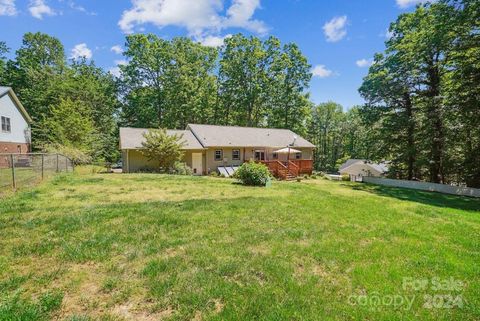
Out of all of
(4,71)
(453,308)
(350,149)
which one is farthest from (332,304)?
(350,149)

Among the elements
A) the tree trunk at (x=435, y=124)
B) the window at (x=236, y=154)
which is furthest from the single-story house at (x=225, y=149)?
the tree trunk at (x=435, y=124)

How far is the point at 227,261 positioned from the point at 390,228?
186 inches

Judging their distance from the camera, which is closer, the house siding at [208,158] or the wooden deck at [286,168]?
the house siding at [208,158]

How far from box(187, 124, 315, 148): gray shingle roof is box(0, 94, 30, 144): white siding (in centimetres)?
1543

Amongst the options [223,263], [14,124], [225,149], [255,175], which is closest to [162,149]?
[225,149]

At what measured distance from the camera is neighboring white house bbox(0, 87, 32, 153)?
21344mm

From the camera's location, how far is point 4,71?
3394 centimetres

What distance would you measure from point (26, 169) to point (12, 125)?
639 inches

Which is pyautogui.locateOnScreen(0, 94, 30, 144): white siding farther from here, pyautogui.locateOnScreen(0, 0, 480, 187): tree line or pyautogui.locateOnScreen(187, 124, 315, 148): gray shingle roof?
pyautogui.locateOnScreen(187, 124, 315, 148): gray shingle roof

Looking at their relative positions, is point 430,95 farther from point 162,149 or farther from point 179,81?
point 179,81

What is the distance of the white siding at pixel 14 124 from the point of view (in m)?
21.4

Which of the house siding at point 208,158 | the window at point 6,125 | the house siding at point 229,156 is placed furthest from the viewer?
the house siding at point 229,156

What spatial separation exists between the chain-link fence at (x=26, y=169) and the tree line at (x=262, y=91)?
806 centimetres

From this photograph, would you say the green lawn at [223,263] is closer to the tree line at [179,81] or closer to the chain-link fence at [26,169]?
the chain-link fence at [26,169]
